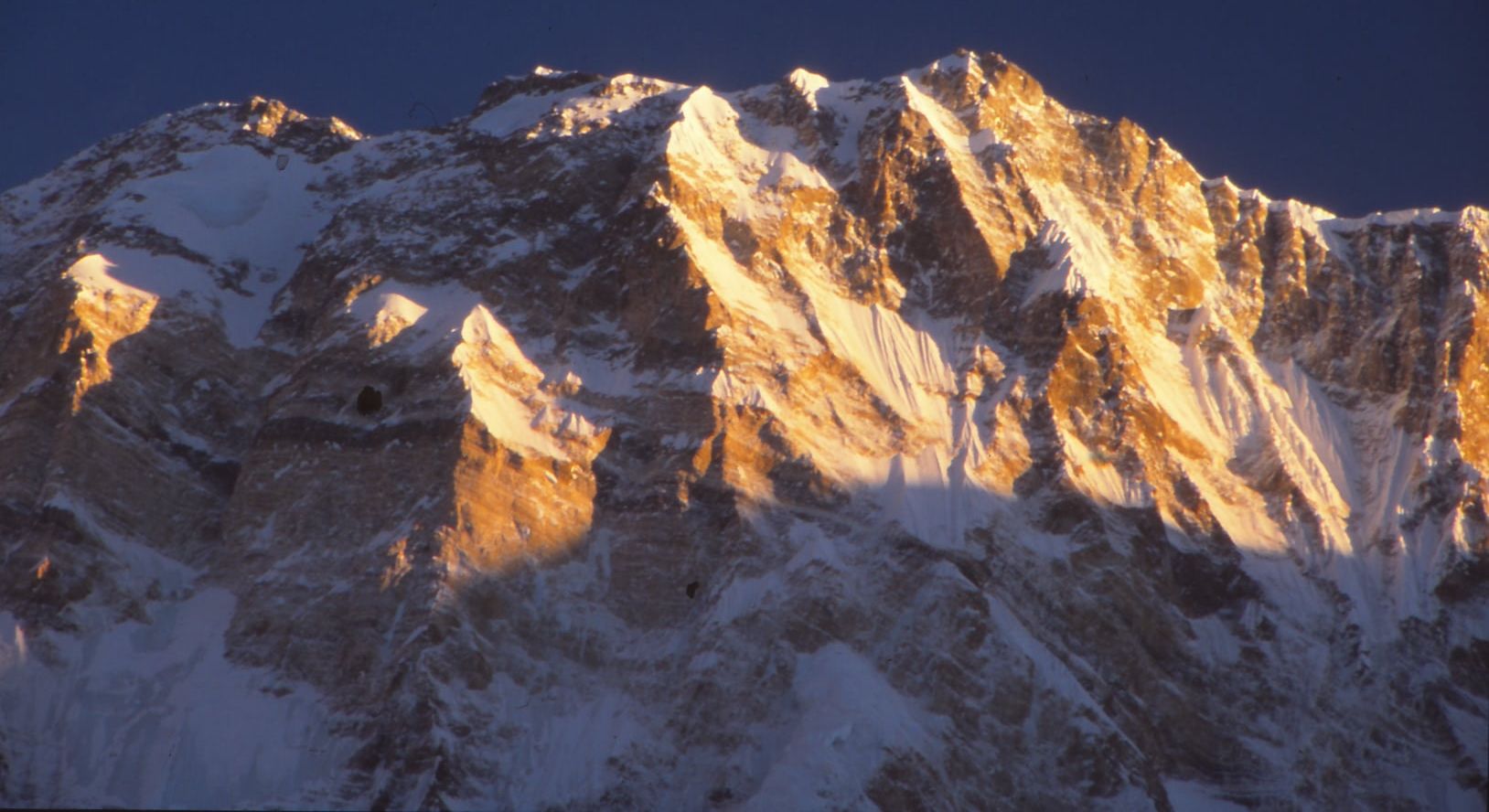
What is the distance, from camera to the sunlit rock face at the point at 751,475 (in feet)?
410

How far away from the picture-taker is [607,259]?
15288 centimetres

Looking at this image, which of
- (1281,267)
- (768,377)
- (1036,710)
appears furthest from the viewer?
(1281,267)

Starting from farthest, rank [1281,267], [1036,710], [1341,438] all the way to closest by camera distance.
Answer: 1. [1281,267]
2. [1341,438]
3. [1036,710]

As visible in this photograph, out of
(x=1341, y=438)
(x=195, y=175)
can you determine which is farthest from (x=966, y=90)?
(x=195, y=175)

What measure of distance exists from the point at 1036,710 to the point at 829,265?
3888 centimetres

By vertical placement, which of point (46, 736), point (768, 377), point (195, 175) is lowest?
point (46, 736)

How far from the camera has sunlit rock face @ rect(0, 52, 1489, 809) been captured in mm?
125000

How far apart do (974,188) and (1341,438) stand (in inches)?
1054

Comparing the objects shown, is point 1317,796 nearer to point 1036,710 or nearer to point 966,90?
point 1036,710

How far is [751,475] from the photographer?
13625cm

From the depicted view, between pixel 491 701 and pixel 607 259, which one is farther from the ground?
pixel 607 259

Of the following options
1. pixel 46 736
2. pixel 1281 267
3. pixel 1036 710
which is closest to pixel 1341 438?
pixel 1281 267

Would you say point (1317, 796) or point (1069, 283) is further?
point (1069, 283)

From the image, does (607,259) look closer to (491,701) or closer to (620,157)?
(620,157)
